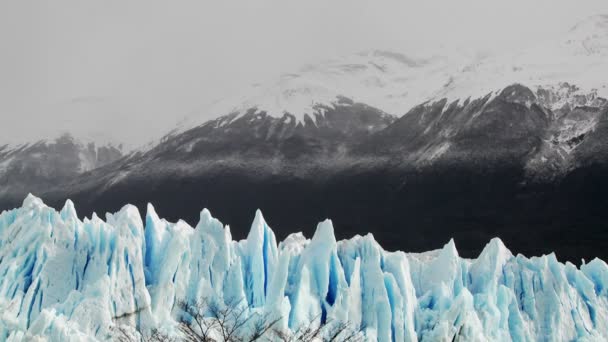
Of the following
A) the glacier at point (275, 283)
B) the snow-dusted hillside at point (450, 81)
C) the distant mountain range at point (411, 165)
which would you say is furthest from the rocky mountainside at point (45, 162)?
the glacier at point (275, 283)

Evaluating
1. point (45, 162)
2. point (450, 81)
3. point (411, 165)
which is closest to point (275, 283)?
point (411, 165)

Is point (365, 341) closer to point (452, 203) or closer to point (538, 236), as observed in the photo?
point (538, 236)

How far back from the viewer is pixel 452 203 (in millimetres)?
108188

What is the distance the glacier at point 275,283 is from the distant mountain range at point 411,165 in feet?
179

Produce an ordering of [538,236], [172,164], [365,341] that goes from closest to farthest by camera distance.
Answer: [365,341]
[538,236]
[172,164]

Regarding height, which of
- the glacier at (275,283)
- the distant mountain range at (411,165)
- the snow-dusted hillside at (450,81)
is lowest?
the glacier at (275,283)

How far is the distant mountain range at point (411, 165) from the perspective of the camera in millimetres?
101500

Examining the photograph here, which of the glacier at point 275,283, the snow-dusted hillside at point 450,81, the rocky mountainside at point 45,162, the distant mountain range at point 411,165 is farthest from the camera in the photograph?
the rocky mountainside at point 45,162

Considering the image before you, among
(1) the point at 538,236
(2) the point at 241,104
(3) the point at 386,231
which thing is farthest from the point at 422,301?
(2) the point at 241,104

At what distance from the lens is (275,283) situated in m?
34.1

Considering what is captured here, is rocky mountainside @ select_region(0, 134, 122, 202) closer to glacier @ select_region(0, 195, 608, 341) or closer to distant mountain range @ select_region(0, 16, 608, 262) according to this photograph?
distant mountain range @ select_region(0, 16, 608, 262)

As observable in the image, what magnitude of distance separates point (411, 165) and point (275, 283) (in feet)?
287

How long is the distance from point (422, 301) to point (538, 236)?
64988 mm

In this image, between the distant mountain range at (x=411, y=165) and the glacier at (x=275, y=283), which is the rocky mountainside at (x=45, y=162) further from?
the glacier at (x=275, y=283)
